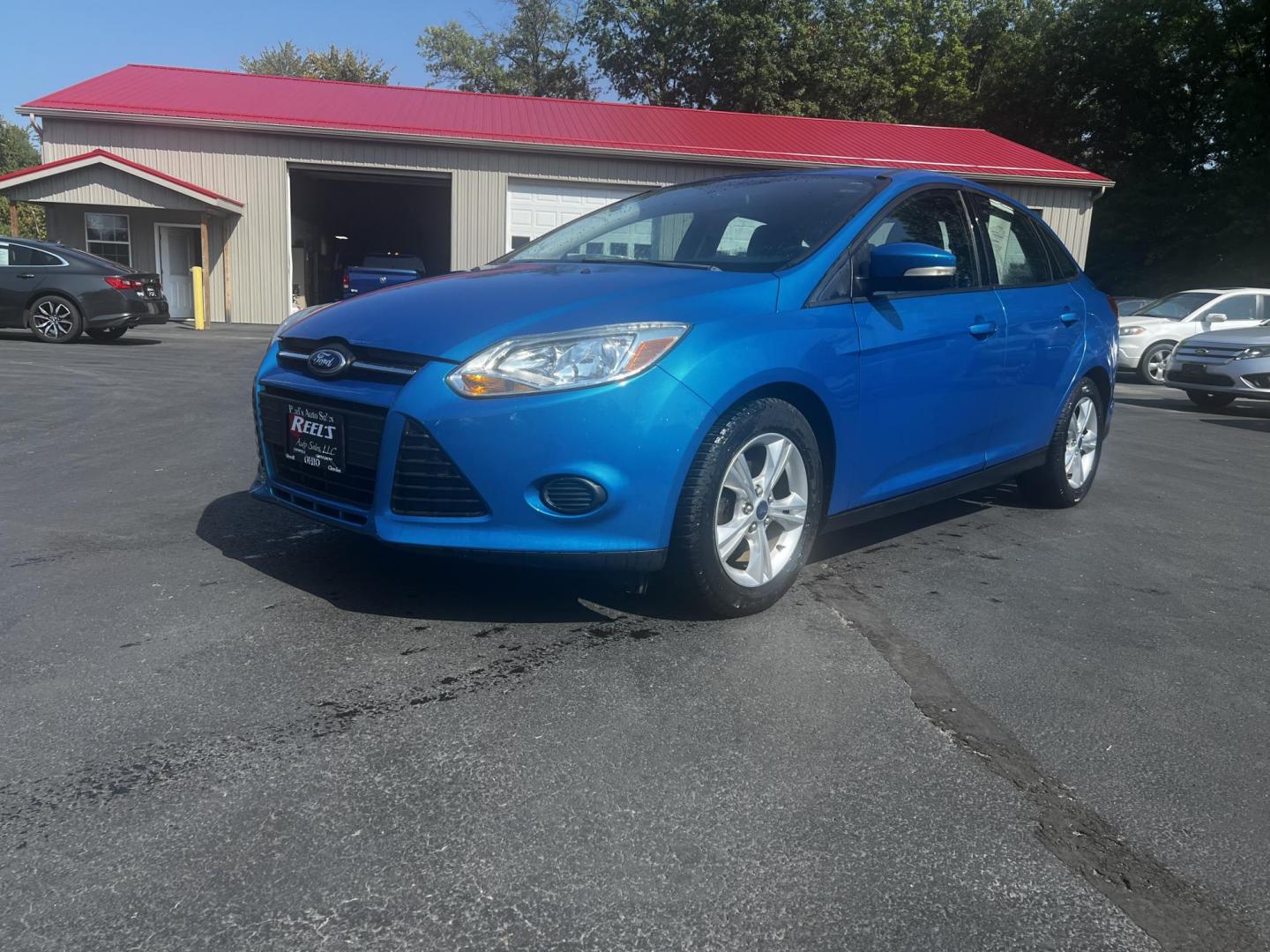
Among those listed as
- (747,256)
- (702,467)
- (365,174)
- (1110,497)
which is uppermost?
(365,174)

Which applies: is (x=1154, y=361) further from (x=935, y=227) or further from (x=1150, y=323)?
(x=935, y=227)

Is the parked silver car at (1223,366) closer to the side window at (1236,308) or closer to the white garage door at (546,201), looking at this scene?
the side window at (1236,308)

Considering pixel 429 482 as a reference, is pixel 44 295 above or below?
above

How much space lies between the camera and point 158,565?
400 cm

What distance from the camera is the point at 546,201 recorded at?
72.3 ft

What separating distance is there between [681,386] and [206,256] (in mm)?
21072

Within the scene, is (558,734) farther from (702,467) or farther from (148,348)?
(148,348)

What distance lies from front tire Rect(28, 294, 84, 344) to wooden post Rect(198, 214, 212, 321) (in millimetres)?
6730

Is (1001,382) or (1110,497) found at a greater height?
(1001,382)

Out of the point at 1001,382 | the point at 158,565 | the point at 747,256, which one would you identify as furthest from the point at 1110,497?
the point at 158,565

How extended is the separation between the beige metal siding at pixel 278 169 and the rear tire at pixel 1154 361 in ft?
32.0

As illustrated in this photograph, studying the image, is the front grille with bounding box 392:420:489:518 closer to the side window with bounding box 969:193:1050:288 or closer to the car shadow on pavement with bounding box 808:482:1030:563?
the car shadow on pavement with bounding box 808:482:1030:563

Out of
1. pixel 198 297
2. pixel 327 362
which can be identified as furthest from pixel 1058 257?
pixel 198 297

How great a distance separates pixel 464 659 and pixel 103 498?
304 cm
